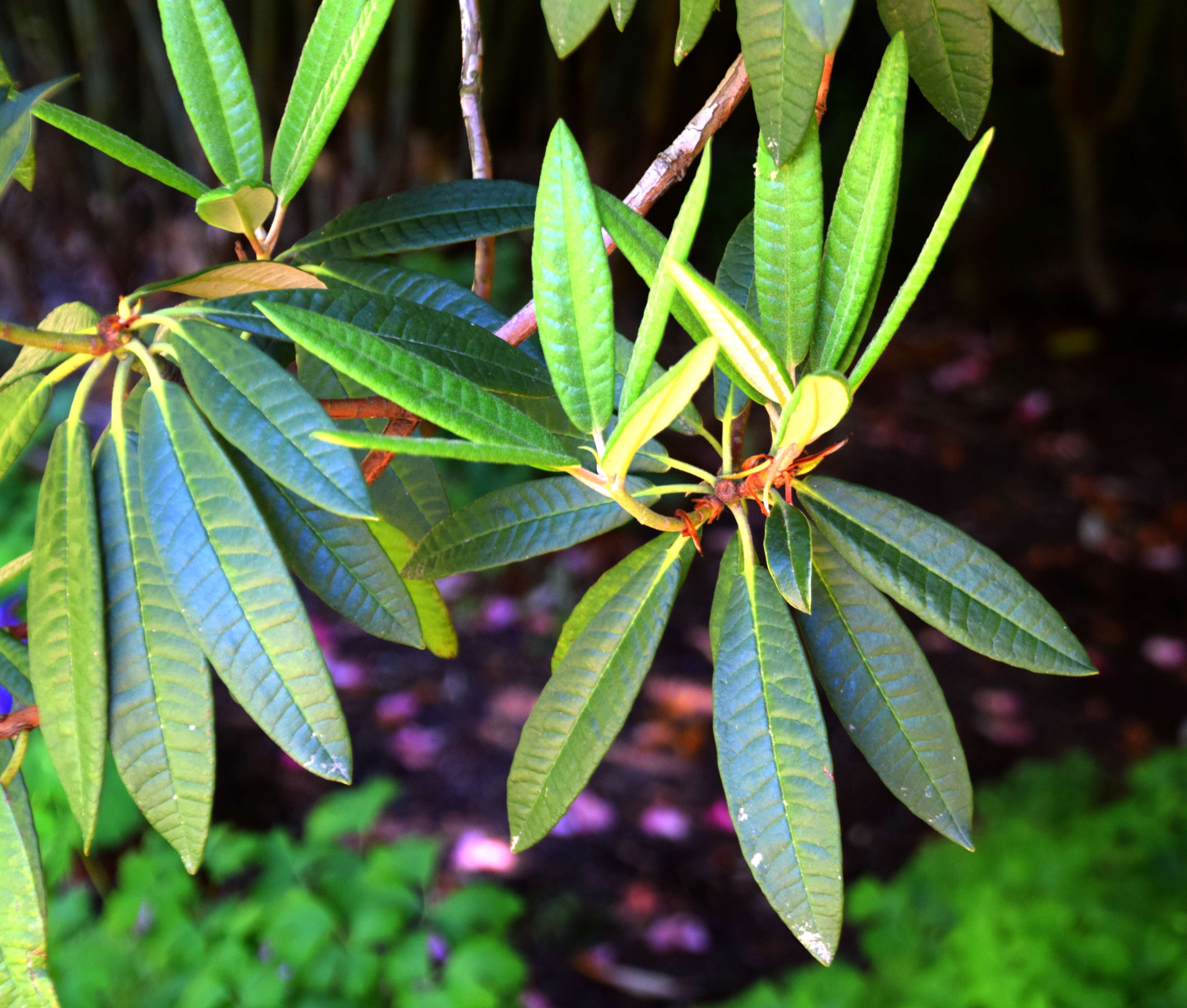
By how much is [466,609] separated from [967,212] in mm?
2657

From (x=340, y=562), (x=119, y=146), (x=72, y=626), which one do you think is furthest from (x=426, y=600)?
(x=119, y=146)

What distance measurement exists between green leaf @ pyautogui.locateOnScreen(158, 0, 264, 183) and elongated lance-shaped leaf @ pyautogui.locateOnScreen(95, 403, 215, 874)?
7.3 inches

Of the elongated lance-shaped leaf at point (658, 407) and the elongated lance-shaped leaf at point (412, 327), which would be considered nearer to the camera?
the elongated lance-shaped leaf at point (658, 407)

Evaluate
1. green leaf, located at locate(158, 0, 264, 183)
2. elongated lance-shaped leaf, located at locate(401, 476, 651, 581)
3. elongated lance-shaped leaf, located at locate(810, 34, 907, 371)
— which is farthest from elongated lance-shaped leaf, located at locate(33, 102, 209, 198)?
elongated lance-shaped leaf, located at locate(810, 34, 907, 371)

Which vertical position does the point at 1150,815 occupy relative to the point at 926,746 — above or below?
below

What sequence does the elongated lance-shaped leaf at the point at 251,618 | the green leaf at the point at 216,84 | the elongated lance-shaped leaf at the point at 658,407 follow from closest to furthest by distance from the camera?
the elongated lance-shaped leaf at the point at 658,407, the elongated lance-shaped leaf at the point at 251,618, the green leaf at the point at 216,84

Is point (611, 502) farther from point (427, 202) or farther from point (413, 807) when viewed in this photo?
point (413, 807)

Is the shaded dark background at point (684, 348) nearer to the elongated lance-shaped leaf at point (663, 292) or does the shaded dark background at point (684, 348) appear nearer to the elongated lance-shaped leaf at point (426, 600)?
the elongated lance-shaped leaf at point (426, 600)

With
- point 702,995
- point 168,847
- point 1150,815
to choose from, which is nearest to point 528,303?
point 168,847

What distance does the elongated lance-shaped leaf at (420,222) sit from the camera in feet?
2.16

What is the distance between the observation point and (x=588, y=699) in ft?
1.84

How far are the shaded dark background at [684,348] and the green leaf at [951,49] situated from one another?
6.33 ft

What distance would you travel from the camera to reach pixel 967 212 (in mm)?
3898

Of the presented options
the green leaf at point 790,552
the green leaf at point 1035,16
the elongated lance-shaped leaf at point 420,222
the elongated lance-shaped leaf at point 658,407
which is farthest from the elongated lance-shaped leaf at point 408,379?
the green leaf at point 1035,16
